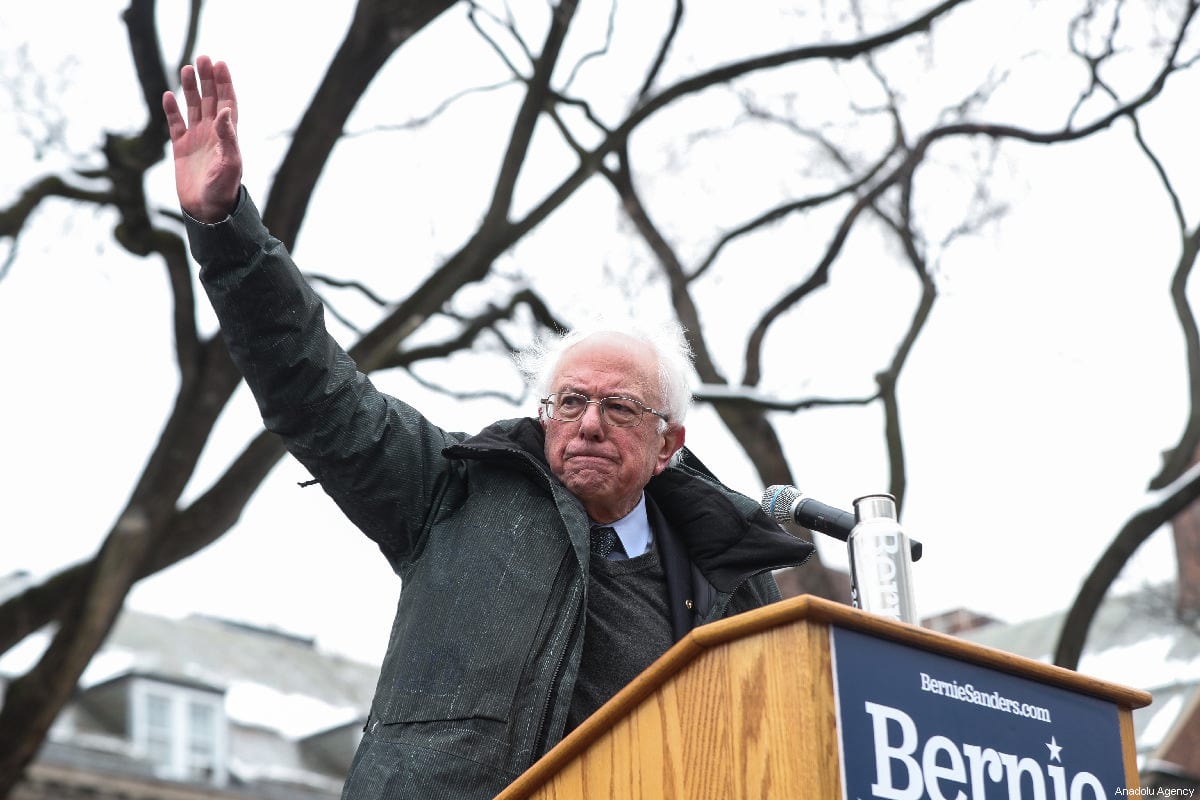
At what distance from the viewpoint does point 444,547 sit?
3229mm

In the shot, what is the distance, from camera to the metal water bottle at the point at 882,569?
2803 millimetres

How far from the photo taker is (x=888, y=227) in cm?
959

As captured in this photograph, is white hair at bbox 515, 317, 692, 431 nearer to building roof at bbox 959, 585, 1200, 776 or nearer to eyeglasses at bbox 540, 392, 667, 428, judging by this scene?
eyeglasses at bbox 540, 392, 667, 428

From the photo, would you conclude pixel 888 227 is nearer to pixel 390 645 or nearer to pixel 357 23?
pixel 357 23

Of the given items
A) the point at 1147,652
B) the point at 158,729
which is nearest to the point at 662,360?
the point at 158,729

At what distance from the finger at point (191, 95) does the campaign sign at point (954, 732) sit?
1654mm

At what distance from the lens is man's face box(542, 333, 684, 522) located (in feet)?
11.1

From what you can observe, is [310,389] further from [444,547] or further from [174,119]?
[174,119]

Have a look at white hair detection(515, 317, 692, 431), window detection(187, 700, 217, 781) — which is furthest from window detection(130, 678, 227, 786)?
white hair detection(515, 317, 692, 431)

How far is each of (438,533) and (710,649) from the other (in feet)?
3.56

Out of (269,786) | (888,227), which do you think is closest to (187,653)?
(269,786)

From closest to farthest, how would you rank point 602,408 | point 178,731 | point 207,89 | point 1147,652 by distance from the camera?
point 207,89 → point 602,408 → point 178,731 → point 1147,652

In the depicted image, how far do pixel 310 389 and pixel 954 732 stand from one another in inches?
54.1

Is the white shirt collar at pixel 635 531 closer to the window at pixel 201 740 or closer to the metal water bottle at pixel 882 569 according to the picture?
the metal water bottle at pixel 882 569
